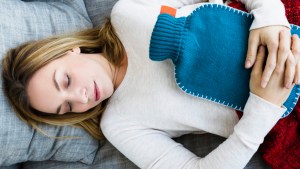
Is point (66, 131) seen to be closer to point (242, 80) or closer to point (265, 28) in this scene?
point (242, 80)

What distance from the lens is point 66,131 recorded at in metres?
1.25

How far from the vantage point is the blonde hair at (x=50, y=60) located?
1134 mm

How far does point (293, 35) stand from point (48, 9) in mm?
896

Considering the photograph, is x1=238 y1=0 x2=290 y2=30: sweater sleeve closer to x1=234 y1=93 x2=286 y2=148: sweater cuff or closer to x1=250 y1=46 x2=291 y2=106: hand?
x1=250 y1=46 x2=291 y2=106: hand

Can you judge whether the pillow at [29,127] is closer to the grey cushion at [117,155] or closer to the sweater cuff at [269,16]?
the grey cushion at [117,155]

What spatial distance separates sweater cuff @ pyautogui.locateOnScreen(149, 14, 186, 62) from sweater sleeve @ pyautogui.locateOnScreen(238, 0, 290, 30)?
8.4 inches

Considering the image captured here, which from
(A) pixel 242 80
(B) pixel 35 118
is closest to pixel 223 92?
(A) pixel 242 80

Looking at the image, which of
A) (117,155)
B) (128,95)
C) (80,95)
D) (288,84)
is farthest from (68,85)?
(288,84)

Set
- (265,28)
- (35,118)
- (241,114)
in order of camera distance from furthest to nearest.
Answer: (35,118)
(241,114)
(265,28)

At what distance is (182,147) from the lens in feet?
3.81

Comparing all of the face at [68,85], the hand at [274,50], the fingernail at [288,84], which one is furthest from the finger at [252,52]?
the face at [68,85]

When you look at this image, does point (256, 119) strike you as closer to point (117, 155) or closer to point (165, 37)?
point (165, 37)

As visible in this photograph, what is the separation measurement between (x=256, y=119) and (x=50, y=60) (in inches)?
26.6

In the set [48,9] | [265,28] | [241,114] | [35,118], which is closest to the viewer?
[265,28]
